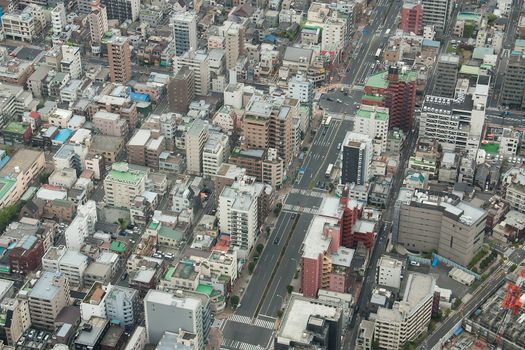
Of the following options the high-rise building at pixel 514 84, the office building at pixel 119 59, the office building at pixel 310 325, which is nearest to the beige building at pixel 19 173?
the office building at pixel 119 59

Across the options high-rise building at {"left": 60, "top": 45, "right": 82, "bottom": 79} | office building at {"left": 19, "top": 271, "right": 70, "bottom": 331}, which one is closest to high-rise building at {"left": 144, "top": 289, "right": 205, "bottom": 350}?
office building at {"left": 19, "top": 271, "right": 70, "bottom": 331}

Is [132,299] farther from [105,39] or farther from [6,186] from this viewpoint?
[105,39]

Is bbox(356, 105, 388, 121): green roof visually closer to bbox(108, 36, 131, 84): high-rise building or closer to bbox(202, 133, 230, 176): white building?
bbox(202, 133, 230, 176): white building

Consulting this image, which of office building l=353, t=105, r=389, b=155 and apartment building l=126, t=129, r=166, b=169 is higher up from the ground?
office building l=353, t=105, r=389, b=155

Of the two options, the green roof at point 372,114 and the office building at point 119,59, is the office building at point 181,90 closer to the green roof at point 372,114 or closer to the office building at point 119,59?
the office building at point 119,59

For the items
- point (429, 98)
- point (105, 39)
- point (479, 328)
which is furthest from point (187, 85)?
point (479, 328)
